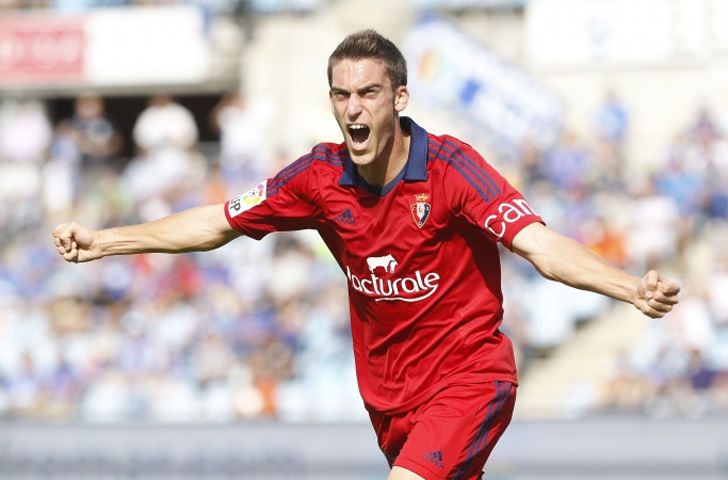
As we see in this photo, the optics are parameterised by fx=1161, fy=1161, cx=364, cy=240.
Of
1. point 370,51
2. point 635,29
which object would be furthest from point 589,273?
point 635,29

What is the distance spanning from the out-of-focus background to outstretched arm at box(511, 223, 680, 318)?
5733mm

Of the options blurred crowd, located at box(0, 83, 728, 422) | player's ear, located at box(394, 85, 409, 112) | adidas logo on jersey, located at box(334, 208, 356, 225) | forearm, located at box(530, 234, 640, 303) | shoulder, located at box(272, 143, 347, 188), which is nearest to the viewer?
forearm, located at box(530, 234, 640, 303)

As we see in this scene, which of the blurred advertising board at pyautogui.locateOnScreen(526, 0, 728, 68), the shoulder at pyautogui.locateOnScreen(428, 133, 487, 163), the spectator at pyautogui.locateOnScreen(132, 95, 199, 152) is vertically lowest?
the shoulder at pyautogui.locateOnScreen(428, 133, 487, 163)

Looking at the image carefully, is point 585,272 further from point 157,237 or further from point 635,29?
point 635,29

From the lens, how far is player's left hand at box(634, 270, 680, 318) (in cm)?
419

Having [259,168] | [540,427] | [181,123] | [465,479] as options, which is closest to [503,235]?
[465,479]

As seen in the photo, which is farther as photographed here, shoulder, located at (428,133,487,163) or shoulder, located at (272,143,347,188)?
shoulder, located at (272,143,347,188)

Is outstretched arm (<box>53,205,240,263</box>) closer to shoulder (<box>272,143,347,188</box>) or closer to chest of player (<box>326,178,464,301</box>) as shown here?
shoulder (<box>272,143,347,188</box>)

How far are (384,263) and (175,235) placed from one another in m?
1.05

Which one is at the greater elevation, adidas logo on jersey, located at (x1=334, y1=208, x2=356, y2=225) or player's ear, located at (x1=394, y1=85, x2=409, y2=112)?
player's ear, located at (x1=394, y1=85, x2=409, y2=112)

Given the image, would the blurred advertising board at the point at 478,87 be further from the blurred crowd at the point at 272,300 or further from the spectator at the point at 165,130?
the spectator at the point at 165,130

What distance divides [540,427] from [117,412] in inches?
184

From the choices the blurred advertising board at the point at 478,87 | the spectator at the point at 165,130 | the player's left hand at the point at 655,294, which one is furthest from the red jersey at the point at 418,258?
the spectator at the point at 165,130

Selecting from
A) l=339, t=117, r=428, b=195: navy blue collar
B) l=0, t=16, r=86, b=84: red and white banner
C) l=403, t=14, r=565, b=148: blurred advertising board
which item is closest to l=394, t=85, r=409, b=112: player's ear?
l=339, t=117, r=428, b=195: navy blue collar
